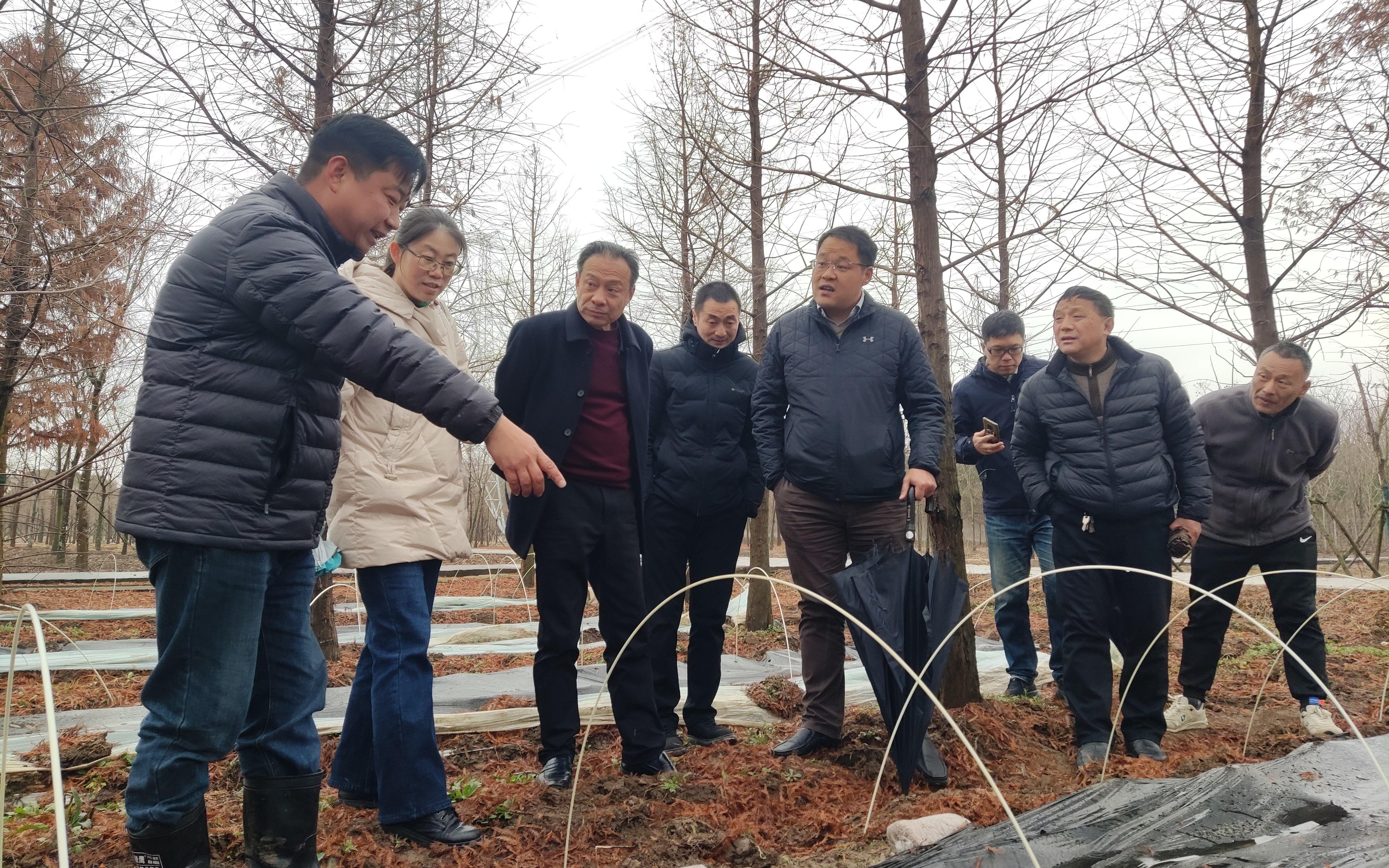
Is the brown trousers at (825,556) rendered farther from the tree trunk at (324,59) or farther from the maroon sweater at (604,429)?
the tree trunk at (324,59)

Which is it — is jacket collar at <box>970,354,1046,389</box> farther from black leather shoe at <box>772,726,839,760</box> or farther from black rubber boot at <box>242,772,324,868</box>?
black rubber boot at <box>242,772,324,868</box>

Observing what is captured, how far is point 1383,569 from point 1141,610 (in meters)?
16.8

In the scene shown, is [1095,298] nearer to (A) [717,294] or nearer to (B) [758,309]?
(A) [717,294]

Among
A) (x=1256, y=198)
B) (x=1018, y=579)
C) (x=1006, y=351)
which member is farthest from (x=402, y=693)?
(x=1256, y=198)

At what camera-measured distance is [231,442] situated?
74.7 inches

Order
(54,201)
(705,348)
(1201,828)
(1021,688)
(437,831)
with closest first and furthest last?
(1201,828)
(437,831)
(705,348)
(1021,688)
(54,201)

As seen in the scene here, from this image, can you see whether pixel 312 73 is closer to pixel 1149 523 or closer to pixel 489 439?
pixel 489 439

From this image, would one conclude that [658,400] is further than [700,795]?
Yes

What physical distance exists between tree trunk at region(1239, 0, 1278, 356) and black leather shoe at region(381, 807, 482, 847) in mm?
6336

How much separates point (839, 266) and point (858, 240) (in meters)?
0.15

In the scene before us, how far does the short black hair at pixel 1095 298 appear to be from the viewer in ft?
12.2

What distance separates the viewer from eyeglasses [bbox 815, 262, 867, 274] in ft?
12.1

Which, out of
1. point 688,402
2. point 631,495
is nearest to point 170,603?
point 631,495

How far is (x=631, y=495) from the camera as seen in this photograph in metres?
3.40
